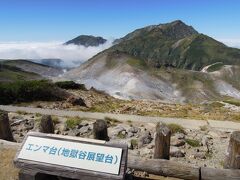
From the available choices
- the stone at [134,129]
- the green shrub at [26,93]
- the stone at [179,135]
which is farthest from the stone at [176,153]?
the green shrub at [26,93]

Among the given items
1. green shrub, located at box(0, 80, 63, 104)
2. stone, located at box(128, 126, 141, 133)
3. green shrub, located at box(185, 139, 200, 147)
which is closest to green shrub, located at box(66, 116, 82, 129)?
stone, located at box(128, 126, 141, 133)

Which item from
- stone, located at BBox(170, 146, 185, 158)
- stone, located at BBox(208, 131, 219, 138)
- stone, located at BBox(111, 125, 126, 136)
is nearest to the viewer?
stone, located at BBox(170, 146, 185, 158)

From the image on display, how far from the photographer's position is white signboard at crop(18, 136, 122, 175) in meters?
9.62

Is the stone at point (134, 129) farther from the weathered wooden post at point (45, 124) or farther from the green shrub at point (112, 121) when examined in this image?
the weathered wooden post at point (45, 124)

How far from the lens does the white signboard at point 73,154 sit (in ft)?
31.6

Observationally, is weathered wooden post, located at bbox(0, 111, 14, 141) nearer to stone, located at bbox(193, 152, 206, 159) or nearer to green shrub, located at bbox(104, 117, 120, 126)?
stone, located at bbox(193, 152, 206, 159)

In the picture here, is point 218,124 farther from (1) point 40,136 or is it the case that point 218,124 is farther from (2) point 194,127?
(1) point 40,136

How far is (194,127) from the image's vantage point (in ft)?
75.2

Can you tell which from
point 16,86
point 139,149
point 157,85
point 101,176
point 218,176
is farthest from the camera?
point 157,85

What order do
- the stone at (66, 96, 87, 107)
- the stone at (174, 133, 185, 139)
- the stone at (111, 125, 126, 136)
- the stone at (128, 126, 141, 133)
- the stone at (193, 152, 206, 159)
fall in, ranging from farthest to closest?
the stone at (66, 96, 87, 107)
the stone at (128, 126, 141, 133)
the stone at (111, 125, 126, 136)
the stone at (174, 133, 185, 139)
the stone at (193, 152, 206, 159)

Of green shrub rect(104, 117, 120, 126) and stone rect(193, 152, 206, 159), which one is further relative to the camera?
green shrub rect(104, 117, 120, 126)

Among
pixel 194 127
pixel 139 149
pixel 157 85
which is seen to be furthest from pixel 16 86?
pixel 157 85

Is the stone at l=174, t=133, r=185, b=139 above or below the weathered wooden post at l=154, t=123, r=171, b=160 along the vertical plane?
below

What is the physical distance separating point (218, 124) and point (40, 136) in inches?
668
